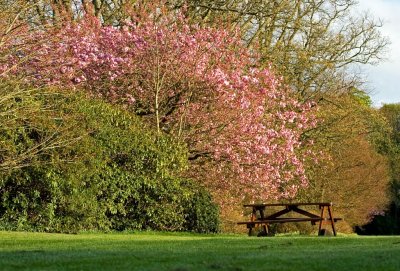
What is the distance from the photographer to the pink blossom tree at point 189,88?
88.3ft

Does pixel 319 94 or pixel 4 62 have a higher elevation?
pixel 319 94

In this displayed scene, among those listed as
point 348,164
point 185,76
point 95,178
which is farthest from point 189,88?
point 348,164

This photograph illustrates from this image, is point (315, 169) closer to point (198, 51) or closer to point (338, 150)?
point (338, 150)

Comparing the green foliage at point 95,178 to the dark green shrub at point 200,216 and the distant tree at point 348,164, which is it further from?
the distant tree at point 348,164

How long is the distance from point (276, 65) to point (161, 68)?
10575 millimetres

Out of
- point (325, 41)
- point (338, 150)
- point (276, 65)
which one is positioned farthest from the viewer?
point (338, 150)

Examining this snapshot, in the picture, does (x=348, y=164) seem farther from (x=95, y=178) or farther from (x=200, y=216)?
(x=95, y=178)

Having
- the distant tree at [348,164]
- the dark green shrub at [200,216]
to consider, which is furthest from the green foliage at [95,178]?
the distant tree at [348,164]

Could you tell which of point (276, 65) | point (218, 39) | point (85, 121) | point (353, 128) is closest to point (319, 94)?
point (353, 128)

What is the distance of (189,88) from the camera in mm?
27125

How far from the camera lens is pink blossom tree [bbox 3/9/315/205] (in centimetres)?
2691

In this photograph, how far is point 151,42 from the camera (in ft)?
90.3

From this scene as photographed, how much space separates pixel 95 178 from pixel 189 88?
5.17m

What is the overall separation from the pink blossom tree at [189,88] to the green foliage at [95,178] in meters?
1.75
